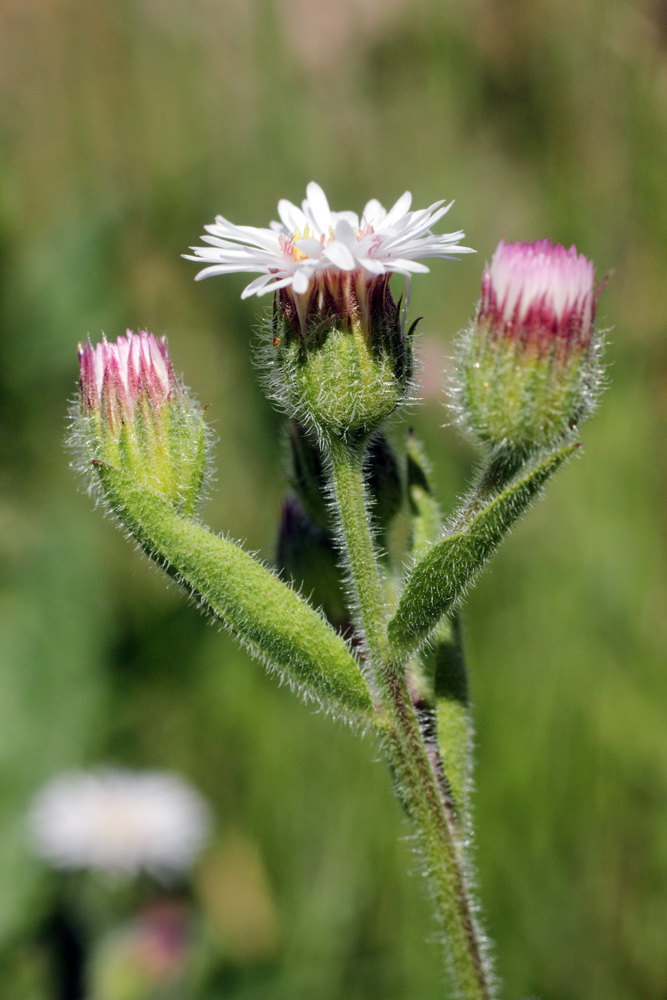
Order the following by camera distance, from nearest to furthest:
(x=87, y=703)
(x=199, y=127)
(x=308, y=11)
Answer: (x=87, y=703) → (x=199, y=127) → (x=308, y=11)

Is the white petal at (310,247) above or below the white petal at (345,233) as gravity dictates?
below

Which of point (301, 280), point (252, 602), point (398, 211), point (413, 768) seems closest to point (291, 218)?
point (398, 211)

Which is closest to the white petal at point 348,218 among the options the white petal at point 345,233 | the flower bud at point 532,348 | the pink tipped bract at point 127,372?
the white petal at point 345,233

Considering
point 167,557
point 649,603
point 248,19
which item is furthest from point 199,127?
point 167,557

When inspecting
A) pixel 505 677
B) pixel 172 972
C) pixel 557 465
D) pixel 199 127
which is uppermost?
pixel 199 127

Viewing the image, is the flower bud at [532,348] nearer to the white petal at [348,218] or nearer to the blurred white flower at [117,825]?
the white petal at [348,218]

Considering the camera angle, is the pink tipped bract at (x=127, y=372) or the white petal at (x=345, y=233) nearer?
the white petal at (x=345, y=233)

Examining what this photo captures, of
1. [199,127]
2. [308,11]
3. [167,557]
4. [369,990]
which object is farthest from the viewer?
[308,11]

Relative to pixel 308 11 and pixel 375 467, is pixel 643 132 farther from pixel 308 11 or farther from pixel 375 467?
pixel 308 11
